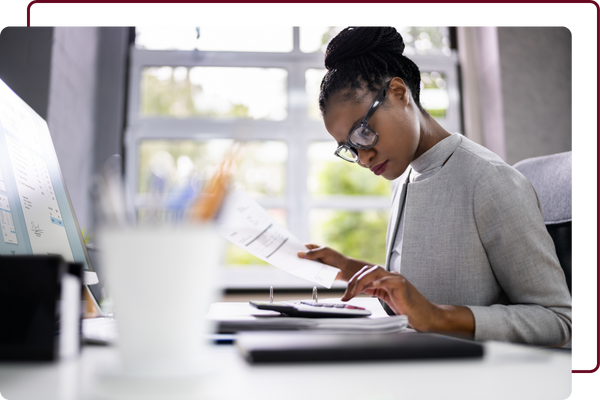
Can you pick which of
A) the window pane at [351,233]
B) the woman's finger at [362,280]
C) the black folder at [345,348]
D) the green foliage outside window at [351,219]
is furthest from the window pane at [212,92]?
the black folder at [345,348]

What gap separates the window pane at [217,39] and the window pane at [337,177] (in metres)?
0.67

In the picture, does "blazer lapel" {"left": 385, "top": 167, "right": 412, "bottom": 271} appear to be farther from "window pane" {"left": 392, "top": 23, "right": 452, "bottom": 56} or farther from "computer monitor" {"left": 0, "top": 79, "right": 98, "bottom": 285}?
"window pane" {"left": 392, "top": 23, "right": 452, "bottom": 56}

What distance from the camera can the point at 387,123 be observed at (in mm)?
965

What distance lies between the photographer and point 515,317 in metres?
0.65

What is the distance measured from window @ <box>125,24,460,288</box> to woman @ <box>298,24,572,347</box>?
1.37 m

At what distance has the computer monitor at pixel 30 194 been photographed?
1.60 feet

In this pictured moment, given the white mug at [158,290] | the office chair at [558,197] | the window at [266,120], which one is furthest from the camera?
the window at [266,120]

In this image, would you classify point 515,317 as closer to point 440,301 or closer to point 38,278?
point 440,301

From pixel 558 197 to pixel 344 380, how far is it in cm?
83

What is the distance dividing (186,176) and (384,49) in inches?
34.2

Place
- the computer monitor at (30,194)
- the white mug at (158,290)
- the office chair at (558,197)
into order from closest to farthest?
the white mug at (158,290)
the computer monitor at (30,194)
the office chair at (558,197)

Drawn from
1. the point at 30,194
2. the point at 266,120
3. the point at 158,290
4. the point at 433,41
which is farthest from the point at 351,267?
the point at 433,41

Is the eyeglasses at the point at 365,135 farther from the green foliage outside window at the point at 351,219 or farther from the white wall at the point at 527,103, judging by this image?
the white wall at the point at 527,103

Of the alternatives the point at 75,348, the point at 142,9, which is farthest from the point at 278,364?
the point at 142,9
